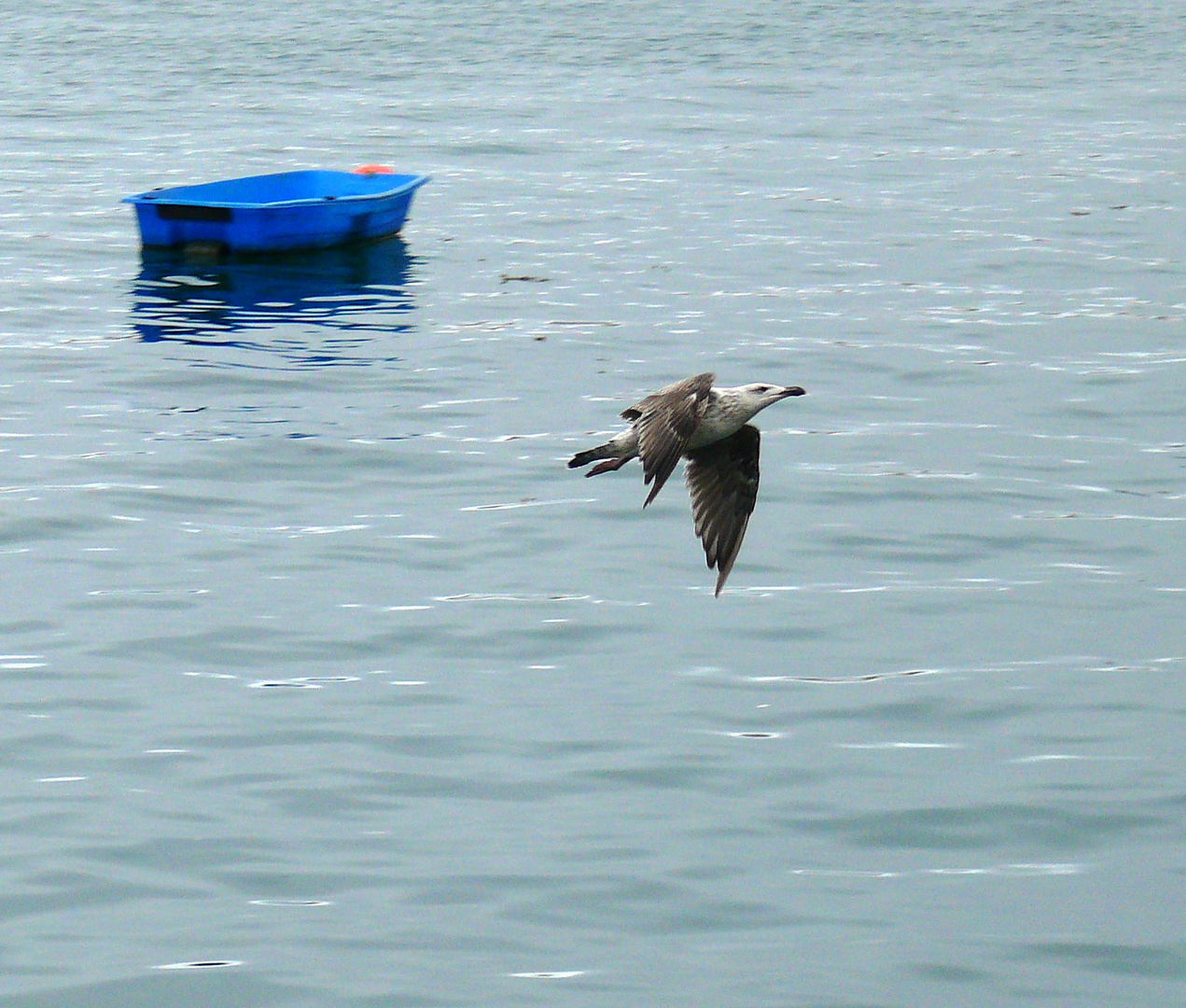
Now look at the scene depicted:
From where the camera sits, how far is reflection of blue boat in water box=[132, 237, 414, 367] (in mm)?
18625

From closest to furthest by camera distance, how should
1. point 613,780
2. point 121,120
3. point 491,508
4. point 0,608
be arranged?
point 613,780 < point 0,608 < point 491,508 < point 121,120

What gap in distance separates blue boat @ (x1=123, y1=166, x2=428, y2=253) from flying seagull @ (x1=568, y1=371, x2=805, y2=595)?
13.2m

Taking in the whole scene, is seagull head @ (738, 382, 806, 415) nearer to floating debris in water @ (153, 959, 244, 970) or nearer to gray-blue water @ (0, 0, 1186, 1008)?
gray-blue water @ (0, 0, 1186, 1008)

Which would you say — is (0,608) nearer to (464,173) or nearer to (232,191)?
(232,191)

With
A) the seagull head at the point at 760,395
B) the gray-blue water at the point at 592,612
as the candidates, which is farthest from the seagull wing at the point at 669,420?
the gray-blue water at the point at 592,612

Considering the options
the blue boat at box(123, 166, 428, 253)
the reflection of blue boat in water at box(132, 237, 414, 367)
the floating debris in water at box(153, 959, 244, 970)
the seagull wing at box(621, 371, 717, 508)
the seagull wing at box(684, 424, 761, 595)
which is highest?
the seagull wing at box(621, 371, 717, 508)

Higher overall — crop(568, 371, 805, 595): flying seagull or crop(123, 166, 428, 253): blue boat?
crop(568, 371, 805, 595): flying seagull

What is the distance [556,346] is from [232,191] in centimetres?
659

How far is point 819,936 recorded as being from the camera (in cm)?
782

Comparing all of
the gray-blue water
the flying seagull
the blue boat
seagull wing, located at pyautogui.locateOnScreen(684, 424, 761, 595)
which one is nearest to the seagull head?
the flying seagull

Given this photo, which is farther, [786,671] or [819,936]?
[786,671]

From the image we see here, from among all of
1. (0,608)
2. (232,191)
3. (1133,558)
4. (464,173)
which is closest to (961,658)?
(1133,558)

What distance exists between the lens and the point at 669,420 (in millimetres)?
8250

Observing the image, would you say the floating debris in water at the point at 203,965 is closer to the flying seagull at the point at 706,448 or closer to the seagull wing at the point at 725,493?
the flying seagull at the point at 706,448
